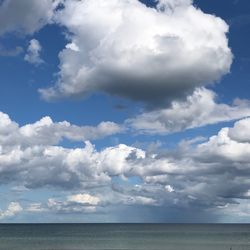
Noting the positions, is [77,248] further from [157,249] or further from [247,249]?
[247,249]

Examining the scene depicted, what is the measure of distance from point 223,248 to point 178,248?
11748 mm

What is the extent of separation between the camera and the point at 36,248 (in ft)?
375

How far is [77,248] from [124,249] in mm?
12178

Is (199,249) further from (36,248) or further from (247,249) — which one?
(36,248)

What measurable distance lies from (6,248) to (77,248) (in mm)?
18863

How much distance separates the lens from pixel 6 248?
379ft

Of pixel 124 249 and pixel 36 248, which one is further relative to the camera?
pixel 36 248

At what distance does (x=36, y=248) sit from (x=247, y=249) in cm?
5309

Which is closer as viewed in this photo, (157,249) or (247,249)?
(157,249)

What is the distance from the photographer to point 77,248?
366 feet

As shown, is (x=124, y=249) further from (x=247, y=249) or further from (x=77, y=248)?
(x=247, y=249)

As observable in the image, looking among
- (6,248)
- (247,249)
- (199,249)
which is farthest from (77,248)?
(247,249)

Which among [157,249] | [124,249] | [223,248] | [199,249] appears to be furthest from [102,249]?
[223,248]

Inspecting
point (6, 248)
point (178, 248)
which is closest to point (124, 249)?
point (178, 248)
